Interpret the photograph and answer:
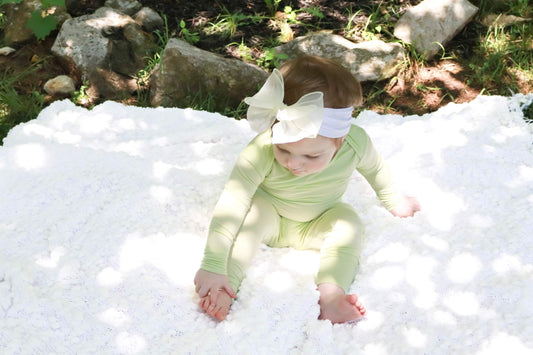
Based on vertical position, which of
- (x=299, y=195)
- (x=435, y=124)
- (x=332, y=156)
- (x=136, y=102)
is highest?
(x=332, y=156)

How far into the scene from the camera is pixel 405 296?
82.7 inches

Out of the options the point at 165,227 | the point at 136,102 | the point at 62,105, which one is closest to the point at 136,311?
the point at 165,227

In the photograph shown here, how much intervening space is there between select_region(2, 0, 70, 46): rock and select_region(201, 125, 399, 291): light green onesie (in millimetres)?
2359

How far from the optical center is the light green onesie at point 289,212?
81.0 inches

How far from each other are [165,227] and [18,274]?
1.90ft

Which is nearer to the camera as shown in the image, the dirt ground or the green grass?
the green grass

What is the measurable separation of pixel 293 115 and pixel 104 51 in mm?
2192

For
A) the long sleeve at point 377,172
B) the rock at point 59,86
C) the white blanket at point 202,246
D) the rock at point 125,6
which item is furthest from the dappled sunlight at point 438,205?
the rock at point 125,6

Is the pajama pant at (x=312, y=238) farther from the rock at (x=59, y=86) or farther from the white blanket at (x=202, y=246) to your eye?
the rock at (x=59, y=86)

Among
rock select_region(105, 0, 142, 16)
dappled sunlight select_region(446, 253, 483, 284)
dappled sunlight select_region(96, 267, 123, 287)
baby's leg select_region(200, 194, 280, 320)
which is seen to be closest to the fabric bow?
baby's leg select_region(200, 194, 280, 320)

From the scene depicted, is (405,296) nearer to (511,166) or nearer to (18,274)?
(511,166)

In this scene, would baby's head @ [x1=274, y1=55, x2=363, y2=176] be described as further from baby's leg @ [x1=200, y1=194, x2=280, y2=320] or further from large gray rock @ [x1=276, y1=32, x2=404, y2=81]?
large gray rock @ [x1=276, y1=32, x2=404, y2=81]

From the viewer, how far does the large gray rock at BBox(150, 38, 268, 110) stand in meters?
3.30

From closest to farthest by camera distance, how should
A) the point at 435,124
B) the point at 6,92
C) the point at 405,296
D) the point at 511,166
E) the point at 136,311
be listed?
the point at 136,311
the point at 405,296
the point at 511,166
the point at 435,124
the point at 6,92
